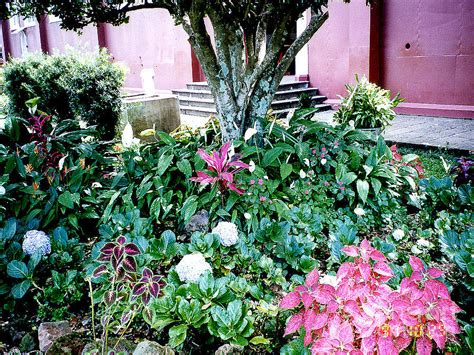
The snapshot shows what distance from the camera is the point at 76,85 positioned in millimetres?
7441

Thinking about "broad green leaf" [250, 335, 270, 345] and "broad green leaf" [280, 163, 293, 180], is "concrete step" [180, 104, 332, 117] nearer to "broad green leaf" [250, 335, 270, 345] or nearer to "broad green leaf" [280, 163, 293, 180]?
"broad green leaf" [280, 163, 293, 180]

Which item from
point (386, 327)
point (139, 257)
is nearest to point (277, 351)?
point (386, 327)

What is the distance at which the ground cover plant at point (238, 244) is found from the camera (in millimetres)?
1611

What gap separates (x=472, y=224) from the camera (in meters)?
2.77

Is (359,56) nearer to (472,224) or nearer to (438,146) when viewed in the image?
(438,146)

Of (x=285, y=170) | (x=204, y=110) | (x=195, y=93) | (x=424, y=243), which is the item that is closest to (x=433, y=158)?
(x=285, y=170)

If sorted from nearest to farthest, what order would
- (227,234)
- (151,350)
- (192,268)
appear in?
(151,350) < (192,268) < (227,234)

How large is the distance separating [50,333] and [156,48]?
12.1 meters

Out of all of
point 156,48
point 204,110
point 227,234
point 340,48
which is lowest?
point 227,234

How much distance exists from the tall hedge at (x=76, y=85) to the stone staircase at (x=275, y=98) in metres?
2.35

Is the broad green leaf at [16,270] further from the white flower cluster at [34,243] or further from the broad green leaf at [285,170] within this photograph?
the broad green leaf at [285,170]

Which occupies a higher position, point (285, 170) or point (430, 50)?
point (430, 50)

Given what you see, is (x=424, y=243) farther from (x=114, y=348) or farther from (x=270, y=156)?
(x=114, y=348)

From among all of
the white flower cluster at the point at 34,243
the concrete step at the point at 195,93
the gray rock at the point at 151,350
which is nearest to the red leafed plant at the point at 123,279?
the gray rock at the point at 151,350
